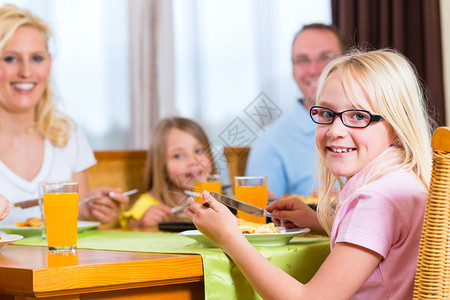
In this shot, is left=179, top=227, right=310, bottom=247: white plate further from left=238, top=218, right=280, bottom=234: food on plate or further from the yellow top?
the yellow top

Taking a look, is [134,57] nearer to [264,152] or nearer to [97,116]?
[97,116]

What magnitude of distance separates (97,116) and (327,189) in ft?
7.63

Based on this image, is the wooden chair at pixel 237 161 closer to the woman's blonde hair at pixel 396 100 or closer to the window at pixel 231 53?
the window at pixel 231 53

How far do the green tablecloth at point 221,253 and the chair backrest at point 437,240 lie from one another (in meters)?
0.37

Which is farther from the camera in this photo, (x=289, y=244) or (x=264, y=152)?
(x=264, y=152)

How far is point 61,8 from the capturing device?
3453 millimetres

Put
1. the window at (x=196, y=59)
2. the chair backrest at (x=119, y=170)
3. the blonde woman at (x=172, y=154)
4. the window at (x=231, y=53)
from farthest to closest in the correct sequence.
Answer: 1. the window at (x=231, y=53)
2. the window at (x=196, y=59)
3. the chair backrest at (x=119, y=170)
4. the blonde woman at (x=172, y=154)

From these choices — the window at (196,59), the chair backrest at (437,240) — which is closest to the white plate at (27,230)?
the chair backrest at (437,240)

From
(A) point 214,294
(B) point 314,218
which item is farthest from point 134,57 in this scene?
(A) point 214,294

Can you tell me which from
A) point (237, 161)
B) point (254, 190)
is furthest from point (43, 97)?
point (254, 190)

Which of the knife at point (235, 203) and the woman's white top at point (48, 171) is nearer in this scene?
the knife at point (235, 203)

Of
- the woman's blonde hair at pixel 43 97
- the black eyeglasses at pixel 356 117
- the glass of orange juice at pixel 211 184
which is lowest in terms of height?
the glass of orange juice at pixel 211 184

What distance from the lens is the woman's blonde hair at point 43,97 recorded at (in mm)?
2420

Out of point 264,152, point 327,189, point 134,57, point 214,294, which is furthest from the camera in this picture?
point 134,57
